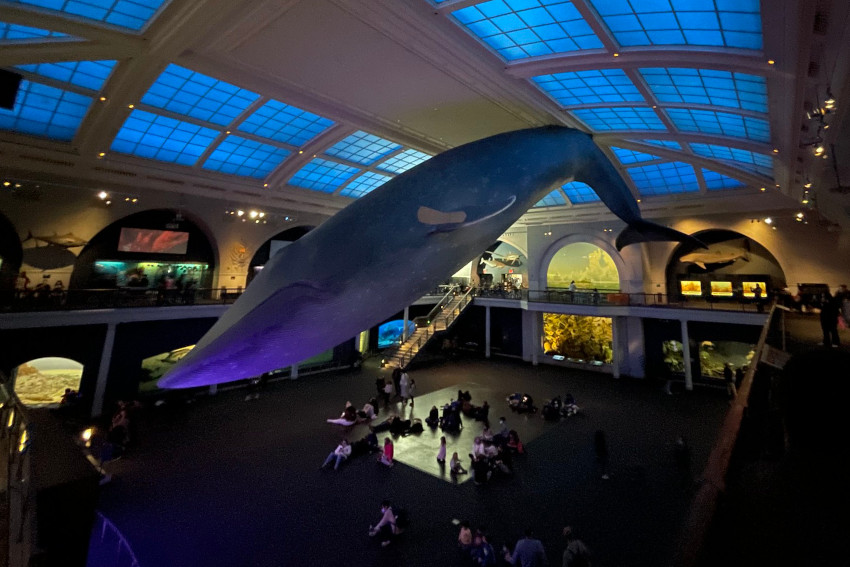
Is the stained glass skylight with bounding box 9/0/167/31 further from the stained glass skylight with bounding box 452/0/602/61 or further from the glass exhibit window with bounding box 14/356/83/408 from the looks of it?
the glass exhibit window with bounding box 14/356/83/408

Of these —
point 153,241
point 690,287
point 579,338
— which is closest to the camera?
point 153,241

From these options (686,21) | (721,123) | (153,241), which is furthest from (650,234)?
(153,241)

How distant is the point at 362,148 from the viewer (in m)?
15.8

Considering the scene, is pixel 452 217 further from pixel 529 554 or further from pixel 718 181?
pixel 718 181

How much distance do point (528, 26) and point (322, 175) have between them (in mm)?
12988

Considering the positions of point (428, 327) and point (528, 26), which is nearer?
point (528, 26)

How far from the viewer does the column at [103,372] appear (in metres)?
12.5

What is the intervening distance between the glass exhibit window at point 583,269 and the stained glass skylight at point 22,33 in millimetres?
23748

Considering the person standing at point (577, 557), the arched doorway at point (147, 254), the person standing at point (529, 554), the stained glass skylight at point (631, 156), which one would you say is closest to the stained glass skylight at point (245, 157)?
the arched doorway at point (147, 254)

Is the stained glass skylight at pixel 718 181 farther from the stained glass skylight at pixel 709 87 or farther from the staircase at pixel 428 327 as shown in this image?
the staircase at pixel 428 327

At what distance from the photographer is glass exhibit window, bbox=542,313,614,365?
21325mm

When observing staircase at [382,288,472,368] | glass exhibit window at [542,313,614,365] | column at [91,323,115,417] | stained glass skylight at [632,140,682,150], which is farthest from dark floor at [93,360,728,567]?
stained glass skylight at [632,140,682,150]

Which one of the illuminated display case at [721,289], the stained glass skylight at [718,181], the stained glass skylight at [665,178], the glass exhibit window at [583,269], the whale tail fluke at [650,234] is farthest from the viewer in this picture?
the glass exhibit window at [583,269]

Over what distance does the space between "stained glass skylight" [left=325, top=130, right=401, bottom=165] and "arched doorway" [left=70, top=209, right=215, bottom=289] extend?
7621mm
